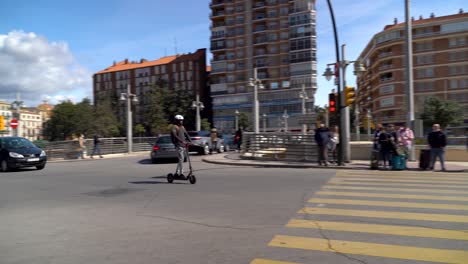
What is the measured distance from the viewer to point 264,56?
287ft

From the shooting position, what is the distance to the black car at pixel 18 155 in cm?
1691

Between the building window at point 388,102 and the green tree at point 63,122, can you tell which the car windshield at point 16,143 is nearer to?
the green tree at point 63,122

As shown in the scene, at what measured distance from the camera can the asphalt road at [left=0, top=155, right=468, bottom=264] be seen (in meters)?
4.68

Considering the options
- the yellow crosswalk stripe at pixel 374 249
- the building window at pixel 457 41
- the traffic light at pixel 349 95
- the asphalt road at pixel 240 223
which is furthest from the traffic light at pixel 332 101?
the building window at pixel 457 41

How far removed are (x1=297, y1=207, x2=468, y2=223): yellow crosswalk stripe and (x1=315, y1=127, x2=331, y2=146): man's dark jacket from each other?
906 centimetres

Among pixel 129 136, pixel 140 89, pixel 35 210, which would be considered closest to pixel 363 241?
pixel 35 210

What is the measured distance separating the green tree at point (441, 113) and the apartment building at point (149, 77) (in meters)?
57.7

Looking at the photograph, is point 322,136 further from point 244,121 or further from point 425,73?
point 244,121

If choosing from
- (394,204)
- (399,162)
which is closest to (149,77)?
(399,162)

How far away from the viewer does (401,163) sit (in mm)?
14484

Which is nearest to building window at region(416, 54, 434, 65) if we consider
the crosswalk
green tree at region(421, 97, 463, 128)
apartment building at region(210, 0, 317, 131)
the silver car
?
green tree at region(421, 97, 463, 128)

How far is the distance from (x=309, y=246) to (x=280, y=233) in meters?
0.70

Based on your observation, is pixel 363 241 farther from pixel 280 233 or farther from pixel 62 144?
pixel 62 144

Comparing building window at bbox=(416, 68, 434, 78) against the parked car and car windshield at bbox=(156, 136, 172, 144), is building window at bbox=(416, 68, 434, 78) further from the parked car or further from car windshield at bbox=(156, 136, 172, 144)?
car windshield at bbox=(156, 136, 172, 144)
